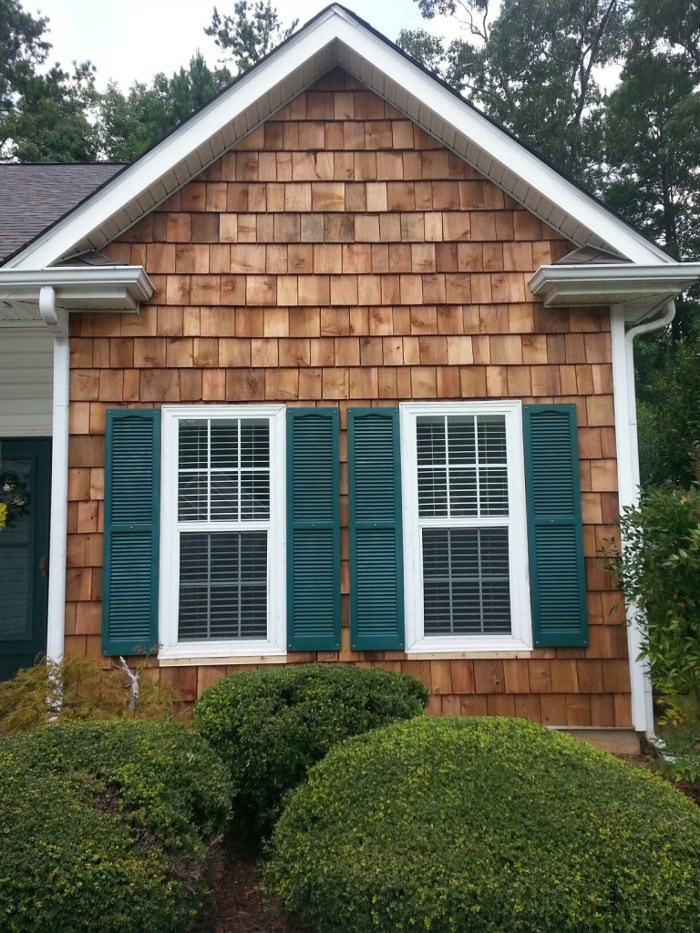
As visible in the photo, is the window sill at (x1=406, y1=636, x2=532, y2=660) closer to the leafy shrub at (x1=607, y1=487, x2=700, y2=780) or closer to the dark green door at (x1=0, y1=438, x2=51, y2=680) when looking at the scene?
the leafy shrub at (x1=607, y1=487, x2=700, y2=780)

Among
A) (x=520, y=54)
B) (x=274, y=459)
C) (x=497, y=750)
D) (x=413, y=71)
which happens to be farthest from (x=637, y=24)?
(x=497, y=750)

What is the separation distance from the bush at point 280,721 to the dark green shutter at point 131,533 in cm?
119

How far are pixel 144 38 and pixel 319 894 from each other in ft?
94.9

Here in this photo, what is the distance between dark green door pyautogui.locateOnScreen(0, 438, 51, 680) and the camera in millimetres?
5273

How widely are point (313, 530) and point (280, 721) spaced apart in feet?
5.08

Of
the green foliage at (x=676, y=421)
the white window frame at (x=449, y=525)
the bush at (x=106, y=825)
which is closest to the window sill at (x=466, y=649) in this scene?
the white window frame at (x=449, y=525)

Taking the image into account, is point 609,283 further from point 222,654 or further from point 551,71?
point 551,71

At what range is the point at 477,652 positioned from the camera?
4.55 metres

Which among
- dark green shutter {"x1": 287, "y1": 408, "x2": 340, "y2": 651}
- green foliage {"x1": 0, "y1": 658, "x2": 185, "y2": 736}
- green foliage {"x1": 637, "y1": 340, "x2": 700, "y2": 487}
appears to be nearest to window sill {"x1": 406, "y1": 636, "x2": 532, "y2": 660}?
dark green shutter {"x1": 287, "y1": 408, "x2": 340, "y2": 651}

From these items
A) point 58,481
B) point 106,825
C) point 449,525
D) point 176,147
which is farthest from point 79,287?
point 106,825

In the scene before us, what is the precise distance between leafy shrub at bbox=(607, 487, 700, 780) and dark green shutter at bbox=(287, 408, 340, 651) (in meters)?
1.78

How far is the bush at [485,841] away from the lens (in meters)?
2.07

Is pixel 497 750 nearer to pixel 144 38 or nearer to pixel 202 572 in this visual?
pixel 202 572

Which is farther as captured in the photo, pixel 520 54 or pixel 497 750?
pixel 520 54
